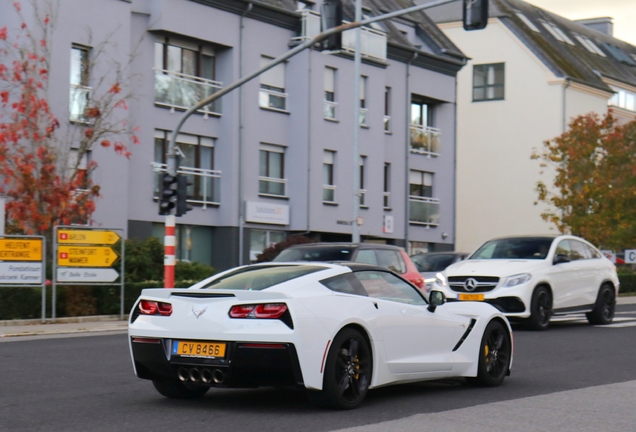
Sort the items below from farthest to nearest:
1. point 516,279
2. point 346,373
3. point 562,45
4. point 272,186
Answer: point 562,45, point 272,186, point 516,279, point 346,373

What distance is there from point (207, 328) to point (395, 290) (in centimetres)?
209

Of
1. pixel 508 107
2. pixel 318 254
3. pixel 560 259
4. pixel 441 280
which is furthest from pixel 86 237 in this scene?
pixel 508 107

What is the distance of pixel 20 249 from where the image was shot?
2119 cm

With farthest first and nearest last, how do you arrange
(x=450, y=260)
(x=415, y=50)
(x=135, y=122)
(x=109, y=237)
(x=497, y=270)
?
(x=415, y=50), (x=135, y=122), (x=450, y=260), (x=109, y=237), (x=497, y=270)

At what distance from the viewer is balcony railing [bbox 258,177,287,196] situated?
36969 millimetres

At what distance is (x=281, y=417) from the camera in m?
8.75

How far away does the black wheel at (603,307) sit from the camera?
67.5 ft

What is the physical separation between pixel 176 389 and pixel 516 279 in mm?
9986

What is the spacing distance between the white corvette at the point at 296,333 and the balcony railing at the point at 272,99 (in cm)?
2702

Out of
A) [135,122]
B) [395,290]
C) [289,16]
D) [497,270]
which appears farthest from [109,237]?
[289,16]

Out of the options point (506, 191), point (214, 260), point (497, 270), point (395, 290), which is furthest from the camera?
point (506, 191)

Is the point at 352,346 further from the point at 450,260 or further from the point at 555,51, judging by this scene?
the point at 555,51

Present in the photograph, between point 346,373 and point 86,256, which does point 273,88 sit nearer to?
point 86,256

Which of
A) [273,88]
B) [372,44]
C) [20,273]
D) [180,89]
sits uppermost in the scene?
[372,44]
